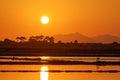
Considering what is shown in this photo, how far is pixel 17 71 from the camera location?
3816 cm

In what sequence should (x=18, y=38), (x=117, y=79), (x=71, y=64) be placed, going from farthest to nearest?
(x=18, y=38) < (x=71, y=64) < (x=117, y=79)

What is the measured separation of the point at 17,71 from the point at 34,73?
5.55ft

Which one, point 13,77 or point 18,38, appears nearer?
point 13,77

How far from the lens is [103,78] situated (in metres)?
33.7

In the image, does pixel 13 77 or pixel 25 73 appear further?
pixel 25 73

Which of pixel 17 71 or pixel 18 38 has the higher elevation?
pixel 18 38

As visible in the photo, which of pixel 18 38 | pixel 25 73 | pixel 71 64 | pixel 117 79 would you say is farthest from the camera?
pixel 18 38

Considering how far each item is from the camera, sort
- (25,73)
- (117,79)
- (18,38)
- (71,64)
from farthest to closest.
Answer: (18,38)
(71,64)
(25,73)
(117,79)

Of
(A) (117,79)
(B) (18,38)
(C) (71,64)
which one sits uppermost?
(B) (18,38)

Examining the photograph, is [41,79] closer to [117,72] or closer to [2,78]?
[2,78]

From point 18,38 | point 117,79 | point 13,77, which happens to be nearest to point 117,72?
point 117,79

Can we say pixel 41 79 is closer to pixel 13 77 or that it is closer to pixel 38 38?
pixel 13 77

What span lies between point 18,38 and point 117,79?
5571 inches

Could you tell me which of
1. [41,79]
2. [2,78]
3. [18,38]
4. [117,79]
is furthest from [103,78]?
[18,38]
